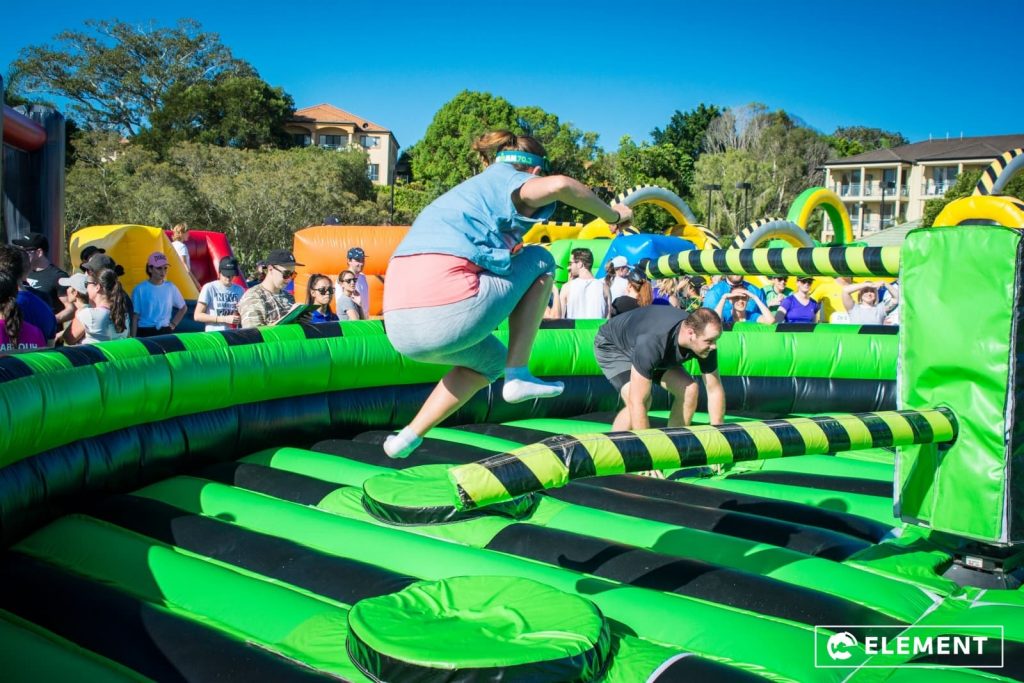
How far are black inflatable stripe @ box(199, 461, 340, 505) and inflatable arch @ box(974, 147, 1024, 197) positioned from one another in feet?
34.1

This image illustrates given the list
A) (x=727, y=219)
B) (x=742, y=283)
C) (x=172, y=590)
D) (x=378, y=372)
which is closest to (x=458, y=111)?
(x=727, y=219)

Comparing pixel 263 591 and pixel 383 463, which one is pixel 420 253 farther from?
pixel 383 463

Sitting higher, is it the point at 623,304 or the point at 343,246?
the point at 343,246

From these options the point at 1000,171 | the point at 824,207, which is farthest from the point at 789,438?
the point at 824,207

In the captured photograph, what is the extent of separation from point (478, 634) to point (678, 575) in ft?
3.06

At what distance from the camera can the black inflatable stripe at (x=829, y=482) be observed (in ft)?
14.5

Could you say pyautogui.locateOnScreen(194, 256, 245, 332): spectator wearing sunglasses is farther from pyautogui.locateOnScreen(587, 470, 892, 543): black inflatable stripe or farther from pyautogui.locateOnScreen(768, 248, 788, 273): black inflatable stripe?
pyautogui.locateOnScreen(768, 248, 788, 273): black inflatable stripe

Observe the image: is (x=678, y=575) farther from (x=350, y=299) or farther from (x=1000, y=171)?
(x=1000, y=171)

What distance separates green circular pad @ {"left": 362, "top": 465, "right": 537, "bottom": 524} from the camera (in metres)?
3.71

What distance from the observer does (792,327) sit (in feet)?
23.1

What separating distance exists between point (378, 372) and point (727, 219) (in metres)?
36.5

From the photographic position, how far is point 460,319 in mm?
2729

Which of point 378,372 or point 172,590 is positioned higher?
point 378,372

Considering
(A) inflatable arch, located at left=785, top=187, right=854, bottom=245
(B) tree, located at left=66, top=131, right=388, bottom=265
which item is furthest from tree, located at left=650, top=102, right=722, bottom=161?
(A) inflatable arch, located at left=785, top=187, right=854, bottom=245
